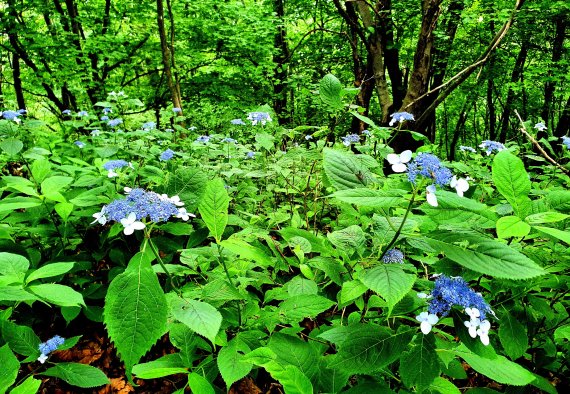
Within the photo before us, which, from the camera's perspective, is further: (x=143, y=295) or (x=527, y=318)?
(x=527, y=318)

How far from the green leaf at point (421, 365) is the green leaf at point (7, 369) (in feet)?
4.28

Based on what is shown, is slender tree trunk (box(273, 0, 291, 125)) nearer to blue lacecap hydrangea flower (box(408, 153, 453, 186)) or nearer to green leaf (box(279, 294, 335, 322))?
green leaf (box(279, 294, 335, 322))

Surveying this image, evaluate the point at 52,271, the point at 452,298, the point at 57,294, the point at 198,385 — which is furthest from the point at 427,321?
the point at 52,271

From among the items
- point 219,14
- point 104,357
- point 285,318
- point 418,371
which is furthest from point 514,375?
point 219,14

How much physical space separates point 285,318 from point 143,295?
1.80ft

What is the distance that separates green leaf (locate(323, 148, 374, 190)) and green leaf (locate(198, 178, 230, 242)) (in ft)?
1.17

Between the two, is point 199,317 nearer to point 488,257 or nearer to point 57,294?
point 57,294

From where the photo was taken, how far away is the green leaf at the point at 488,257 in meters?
0.79

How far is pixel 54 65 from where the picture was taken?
7.52 metres

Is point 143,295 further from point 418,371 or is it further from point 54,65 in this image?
point 54,65

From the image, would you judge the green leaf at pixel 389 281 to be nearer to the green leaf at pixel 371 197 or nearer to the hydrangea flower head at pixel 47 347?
the green leaf at pixel 371 197

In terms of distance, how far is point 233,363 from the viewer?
3.77ft

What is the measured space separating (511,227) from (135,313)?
1022 millimetres

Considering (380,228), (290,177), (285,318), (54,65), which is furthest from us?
(54,65)
